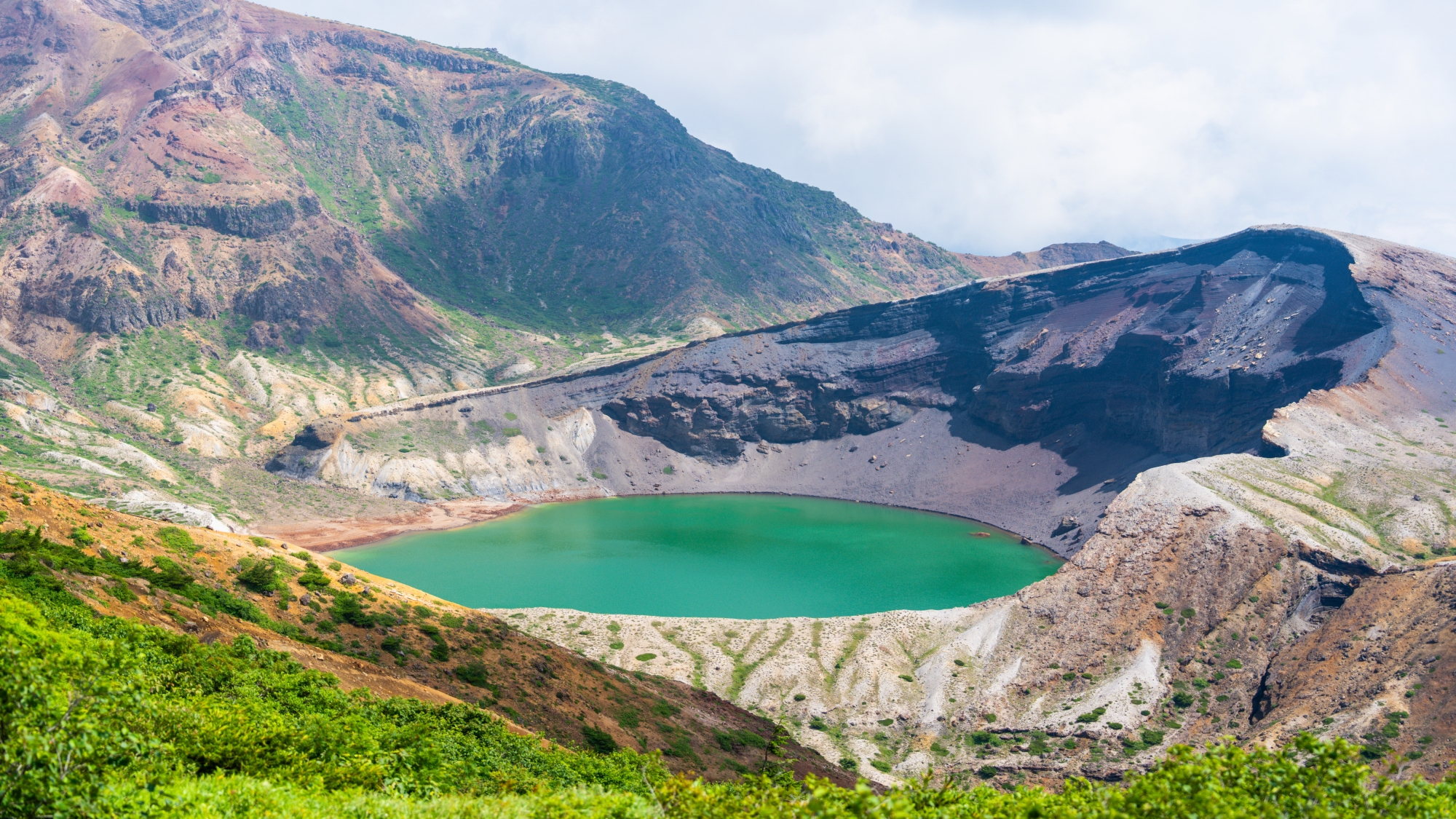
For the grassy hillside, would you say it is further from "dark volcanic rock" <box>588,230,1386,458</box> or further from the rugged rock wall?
"dark volcanic rock" <box>588,230,1386,458</box>

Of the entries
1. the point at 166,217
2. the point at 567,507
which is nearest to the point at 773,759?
the point at 567,507

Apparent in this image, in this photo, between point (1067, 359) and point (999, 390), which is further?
point (999, 390)

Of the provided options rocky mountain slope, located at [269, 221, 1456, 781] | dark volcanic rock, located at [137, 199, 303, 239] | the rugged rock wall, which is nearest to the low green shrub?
rocky mountain slope, located at [269, 221, 1456, 781]

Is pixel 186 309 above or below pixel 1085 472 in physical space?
above

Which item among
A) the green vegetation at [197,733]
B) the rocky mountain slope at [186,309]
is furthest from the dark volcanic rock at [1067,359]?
the green vegetation at [197,733]

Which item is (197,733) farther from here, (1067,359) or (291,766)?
(1067,359)

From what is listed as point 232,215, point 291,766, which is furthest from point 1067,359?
point 232,215

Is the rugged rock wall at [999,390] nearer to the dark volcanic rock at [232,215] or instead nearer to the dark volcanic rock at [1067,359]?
the dark volcanic rock at [1067,359]
